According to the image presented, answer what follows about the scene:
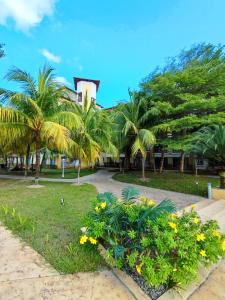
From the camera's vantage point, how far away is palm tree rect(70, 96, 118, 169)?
404 inches

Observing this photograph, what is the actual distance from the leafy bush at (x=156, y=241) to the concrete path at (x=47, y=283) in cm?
31

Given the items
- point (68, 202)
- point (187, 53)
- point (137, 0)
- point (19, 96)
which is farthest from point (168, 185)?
point (187, 53)

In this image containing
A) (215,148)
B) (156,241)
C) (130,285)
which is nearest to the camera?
(156,241)

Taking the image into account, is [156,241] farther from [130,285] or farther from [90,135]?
[90,135]

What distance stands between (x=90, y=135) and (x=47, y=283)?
871 centimetres

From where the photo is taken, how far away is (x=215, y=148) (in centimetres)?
772

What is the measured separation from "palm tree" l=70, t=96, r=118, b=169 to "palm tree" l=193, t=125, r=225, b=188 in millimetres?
5197

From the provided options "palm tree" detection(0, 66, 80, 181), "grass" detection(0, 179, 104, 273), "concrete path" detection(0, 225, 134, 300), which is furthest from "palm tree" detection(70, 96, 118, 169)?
"concrete path" detection(0, 225, 134, 300)

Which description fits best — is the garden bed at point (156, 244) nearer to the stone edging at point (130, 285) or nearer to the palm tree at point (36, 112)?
the stone edging at point (130, 285)

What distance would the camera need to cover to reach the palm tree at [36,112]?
8.57 metres

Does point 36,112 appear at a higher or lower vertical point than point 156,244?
higher

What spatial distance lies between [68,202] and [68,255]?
3.65 m

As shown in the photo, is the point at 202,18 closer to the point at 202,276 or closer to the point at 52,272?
the point at 202,276

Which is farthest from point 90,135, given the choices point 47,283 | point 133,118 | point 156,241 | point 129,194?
point 156,241
